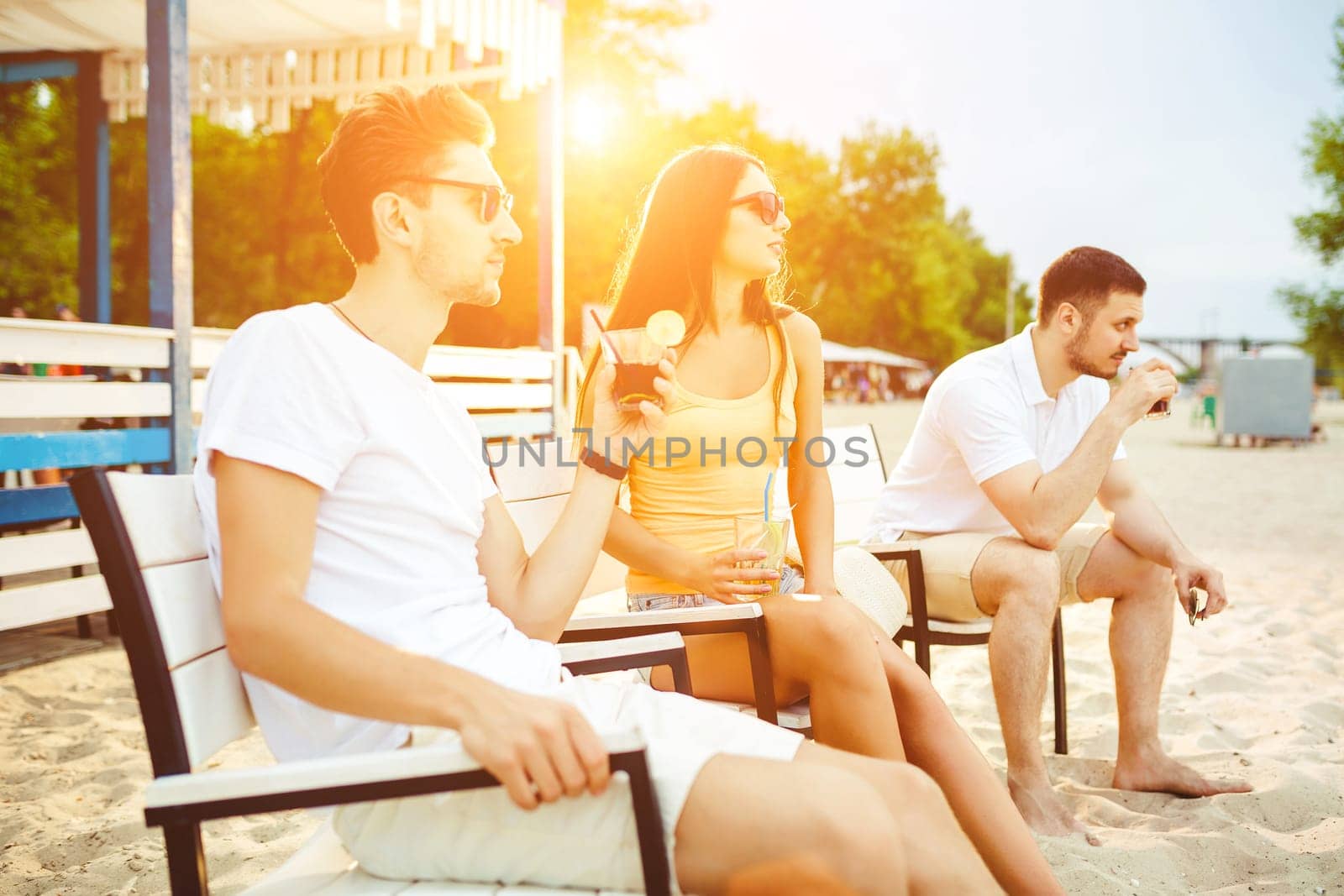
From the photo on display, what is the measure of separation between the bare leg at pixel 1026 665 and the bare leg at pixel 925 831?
4.97ft

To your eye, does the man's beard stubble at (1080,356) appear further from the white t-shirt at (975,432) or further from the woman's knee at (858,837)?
the woman's knee at (858,837)

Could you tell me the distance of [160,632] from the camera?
1356 millimetres

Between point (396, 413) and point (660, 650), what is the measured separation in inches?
29.0

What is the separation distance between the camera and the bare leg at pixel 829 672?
1975mm

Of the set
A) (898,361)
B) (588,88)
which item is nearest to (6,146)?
(588,88)

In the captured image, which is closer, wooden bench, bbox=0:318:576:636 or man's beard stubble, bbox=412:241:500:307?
man's beard stubble, bbox=412:241:500:307

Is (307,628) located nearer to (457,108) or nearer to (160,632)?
(160,632)

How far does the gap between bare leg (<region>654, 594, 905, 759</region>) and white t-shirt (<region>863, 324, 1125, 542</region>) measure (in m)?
1.32

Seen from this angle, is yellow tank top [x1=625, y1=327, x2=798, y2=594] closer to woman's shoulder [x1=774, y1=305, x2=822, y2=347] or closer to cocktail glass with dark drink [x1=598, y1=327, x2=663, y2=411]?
woman's shoulder [x1=774, y1=305, x2=822, y2=347]

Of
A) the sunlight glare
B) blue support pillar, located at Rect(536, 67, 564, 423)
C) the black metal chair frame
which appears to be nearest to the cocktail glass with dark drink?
the black metal chair frame

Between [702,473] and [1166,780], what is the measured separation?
5.79ft

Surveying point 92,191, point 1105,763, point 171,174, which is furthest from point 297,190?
point 1105,763

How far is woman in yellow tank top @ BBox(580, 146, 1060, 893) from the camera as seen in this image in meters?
2.02

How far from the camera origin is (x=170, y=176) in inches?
189
